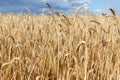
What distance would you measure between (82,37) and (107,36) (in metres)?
0.31

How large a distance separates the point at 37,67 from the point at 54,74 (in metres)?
0.15

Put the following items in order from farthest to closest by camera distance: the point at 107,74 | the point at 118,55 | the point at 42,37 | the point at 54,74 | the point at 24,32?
1. the point at 24,32
2. the point at 42,37
3. the point at 118,55
4. the point at 54,74
5. the point at 107,74

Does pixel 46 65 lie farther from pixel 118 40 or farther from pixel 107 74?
pixel 118 40

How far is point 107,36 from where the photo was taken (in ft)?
11.5

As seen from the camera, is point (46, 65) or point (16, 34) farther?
point (16, 34)

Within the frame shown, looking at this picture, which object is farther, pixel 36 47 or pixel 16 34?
pixel 16 34

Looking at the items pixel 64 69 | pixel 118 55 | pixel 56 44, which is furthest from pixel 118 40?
pixel 64 69

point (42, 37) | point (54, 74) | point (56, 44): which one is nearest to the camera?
point (54, 74)

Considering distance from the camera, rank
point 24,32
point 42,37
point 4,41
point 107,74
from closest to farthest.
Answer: point 107,74 → point 4,41 → point 42,37 → point 24,32

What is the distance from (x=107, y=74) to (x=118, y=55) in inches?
16.8

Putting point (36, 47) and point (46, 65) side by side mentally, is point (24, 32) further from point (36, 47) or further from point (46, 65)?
point (46, 65)

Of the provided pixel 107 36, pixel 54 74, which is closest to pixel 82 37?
pixel 107 36

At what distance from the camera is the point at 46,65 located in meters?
2.68

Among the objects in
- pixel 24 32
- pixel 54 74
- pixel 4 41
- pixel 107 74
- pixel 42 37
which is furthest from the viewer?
pixel 24 32
